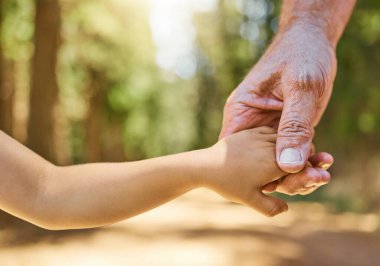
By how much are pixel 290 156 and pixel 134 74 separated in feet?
72.8

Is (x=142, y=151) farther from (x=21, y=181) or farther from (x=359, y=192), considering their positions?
(x=21, y=181)

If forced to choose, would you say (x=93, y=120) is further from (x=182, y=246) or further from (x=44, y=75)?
(x=182, y=246)

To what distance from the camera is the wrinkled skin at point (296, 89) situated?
223cm

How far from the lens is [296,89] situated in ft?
7.77

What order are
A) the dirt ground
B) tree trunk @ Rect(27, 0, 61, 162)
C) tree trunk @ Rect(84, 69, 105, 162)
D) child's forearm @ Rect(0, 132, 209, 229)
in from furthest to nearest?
tree trunk @ Rect(84, 69, 105, 162) < tree trunk @ Rect(27, 0, 61, 162) < the dirt ground < child's forearm @ Rect(0, 132, 209, 229)

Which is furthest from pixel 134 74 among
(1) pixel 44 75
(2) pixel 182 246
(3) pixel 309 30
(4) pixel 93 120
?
(3) pixel 309 30

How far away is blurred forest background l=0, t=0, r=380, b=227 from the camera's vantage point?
39.2 feet

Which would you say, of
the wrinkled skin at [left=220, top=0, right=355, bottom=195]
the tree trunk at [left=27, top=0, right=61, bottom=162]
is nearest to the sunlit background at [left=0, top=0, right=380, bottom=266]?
the tree trunk at [left=27, top=0, right=61, bottom=162]

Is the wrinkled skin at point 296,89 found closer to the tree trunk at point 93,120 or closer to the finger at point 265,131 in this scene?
the finger at point 265,131

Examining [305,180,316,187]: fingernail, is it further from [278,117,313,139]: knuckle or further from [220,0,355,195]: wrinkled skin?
[278,117,313,139]: knuckle

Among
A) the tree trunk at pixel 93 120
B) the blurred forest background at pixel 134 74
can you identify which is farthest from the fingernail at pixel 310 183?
the tree trunk at pixel 93 120

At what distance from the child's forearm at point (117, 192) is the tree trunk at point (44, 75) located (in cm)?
956

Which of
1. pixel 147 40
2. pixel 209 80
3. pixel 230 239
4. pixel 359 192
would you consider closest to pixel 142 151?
pixel 209 80

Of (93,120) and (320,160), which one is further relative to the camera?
(93,120)
